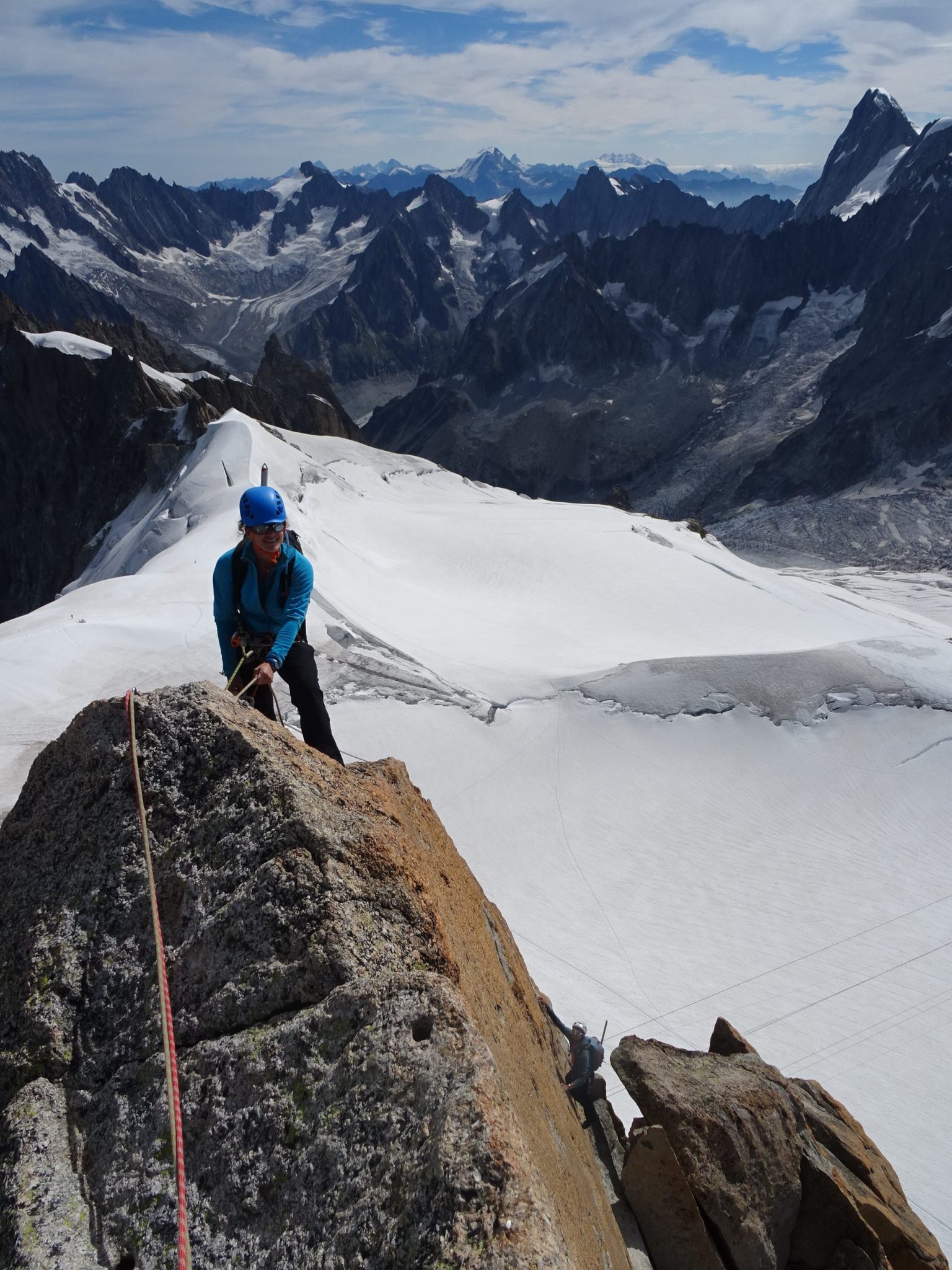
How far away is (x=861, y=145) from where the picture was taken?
18612 centimetres

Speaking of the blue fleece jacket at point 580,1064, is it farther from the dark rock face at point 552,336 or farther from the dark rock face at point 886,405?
the dark rock face at point 552,336

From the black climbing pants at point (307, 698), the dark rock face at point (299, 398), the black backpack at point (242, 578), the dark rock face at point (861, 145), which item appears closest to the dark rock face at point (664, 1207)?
the black climbing pants at point (307, 698)

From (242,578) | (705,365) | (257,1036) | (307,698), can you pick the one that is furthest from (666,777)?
(705,365)

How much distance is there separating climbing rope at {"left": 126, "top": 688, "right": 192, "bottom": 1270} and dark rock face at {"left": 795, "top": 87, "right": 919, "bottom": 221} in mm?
205480

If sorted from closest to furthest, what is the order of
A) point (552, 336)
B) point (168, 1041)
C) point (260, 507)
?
point (168, 1041)
point (260, 507)
point (552, 336)

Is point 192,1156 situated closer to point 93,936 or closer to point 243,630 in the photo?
point 93,936

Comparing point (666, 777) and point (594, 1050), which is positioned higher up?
point (594, 1050)

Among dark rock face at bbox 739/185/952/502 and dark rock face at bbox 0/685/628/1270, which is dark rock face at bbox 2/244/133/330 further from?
dark rock face at bbox 0/685/628/1270

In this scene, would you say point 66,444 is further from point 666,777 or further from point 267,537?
point 267,537

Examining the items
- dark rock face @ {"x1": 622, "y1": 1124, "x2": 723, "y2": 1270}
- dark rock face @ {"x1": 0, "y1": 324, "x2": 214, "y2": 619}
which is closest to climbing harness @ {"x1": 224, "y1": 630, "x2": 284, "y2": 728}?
dark rock face @ {"x1": 622, "y1": 1124, "x2": 723, "y2": 1270}

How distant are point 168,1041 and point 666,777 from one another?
10541 mm

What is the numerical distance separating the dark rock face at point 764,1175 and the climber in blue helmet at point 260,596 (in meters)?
3.82

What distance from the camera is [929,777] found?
13.0 metres

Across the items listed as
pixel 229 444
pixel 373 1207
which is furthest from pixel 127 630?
pixel 229 444
